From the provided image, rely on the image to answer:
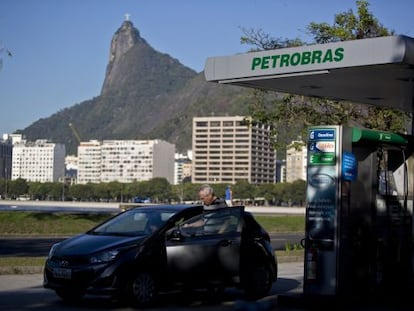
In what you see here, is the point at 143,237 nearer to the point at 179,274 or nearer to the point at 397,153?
the point at 179,274

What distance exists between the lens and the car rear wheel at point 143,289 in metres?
11.6

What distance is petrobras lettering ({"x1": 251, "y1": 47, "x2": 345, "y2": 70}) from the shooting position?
1089cm

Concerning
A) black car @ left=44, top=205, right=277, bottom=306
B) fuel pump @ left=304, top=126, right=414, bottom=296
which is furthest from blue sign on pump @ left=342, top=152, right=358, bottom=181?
black car @ left=44, top=205, right=277, bottom=306

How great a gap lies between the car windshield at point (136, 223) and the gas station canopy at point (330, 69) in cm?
228

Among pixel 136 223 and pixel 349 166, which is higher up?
pixel 349 166

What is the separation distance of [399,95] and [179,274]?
469 cm

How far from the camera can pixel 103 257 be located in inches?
453

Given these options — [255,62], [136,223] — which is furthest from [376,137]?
[136,223]

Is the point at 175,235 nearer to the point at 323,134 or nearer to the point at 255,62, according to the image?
the point at 323,134

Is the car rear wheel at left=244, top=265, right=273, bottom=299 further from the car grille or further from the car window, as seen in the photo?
the car grille

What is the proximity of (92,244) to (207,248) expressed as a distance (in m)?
1.76

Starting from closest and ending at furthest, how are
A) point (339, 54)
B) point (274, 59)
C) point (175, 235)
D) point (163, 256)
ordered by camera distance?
point (339, 54) → point (274, 59) → point (163, 256) → point (175, 235)

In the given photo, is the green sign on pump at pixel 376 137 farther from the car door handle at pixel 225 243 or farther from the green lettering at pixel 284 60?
the car door handle at pixel 225 243

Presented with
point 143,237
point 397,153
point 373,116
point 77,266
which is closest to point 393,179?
point 397,153
